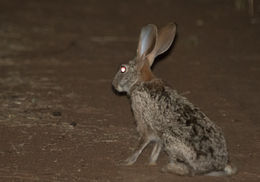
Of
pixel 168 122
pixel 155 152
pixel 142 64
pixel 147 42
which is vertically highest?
pixel 147 42

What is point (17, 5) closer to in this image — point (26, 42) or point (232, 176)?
point (26, 42)

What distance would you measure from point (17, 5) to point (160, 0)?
4.30 metres

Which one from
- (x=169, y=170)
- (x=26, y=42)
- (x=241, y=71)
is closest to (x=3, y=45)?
(x=26, y=42)

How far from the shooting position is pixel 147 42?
7.15 meters

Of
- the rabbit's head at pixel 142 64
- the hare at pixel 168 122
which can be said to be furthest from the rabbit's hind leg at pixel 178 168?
the rabbit's head at pixel 142 64

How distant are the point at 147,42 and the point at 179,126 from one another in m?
1.54

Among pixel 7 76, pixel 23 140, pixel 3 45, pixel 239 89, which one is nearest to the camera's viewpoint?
pixel 23 140

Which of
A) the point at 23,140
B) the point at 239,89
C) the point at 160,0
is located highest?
the point at 160,0

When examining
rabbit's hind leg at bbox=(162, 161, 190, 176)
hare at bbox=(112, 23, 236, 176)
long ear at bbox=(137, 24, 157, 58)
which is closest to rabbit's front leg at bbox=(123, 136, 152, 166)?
hare at bbox=(112, 23, 236, 176)

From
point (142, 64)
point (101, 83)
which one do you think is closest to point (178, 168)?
point (142, 64)

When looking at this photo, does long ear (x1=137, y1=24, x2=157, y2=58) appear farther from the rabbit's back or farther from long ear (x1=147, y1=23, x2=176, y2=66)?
the rabbit's back

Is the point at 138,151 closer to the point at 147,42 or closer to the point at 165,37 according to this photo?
the point at 147,42

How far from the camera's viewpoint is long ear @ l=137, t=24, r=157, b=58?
710 centimetres

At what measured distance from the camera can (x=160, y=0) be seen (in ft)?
55.4
